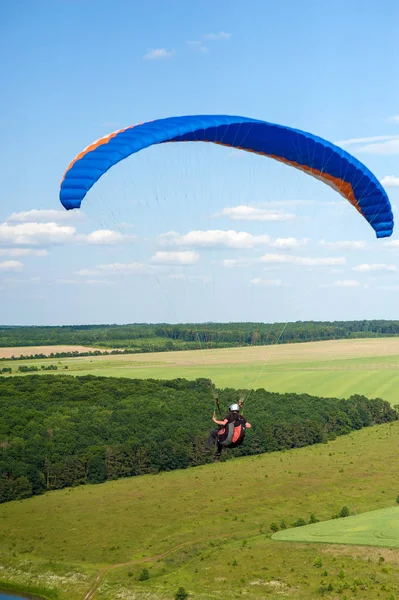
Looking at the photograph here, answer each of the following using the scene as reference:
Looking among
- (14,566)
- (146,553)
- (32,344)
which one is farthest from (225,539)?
(32,344)

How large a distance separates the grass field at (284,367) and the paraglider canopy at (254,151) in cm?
6015

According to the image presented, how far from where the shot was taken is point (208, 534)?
4612 centimetres

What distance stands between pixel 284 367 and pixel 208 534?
81.3 meters

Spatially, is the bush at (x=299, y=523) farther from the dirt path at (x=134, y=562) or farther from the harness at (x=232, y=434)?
the harness at (x=232, y=434)

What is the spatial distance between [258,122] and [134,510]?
35.3 m

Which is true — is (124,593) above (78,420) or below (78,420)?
below

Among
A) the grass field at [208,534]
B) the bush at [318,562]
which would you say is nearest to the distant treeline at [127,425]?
the grass field at [208,534]

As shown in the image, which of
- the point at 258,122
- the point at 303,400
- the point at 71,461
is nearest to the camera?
the point at 258,122

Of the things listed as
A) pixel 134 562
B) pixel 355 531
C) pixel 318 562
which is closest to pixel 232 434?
pixel 318 562

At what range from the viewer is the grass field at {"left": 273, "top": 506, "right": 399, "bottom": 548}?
4300 cm

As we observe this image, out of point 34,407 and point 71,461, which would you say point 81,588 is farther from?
point 34,407

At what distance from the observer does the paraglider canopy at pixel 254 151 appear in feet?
68.3

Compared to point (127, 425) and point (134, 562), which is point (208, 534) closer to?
point (134, 562)

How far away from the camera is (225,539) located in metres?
44.9
